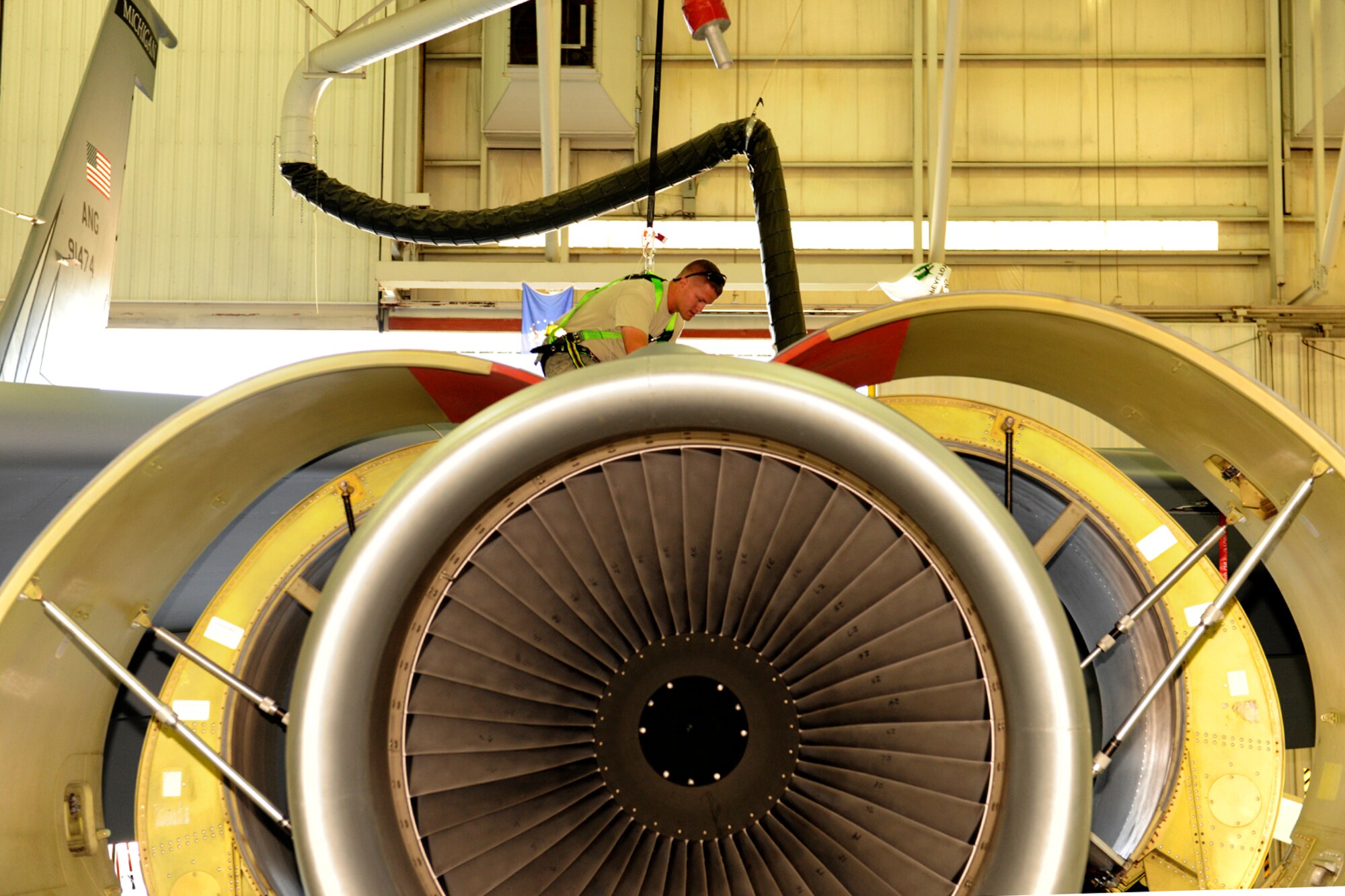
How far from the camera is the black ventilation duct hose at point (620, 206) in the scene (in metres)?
5.37

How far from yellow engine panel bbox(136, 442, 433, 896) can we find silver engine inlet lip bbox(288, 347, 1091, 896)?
122cm

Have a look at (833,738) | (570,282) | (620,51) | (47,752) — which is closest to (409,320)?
(570,282)

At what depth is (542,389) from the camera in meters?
1.94

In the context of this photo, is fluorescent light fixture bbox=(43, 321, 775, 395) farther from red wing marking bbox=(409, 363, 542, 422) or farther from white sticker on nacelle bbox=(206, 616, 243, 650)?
red wing marking bbox=(409, 363, 542, 422)

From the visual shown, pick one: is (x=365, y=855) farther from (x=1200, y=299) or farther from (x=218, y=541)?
(x=1200, y=299)

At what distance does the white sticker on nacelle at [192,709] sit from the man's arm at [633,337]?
1563 millimetres

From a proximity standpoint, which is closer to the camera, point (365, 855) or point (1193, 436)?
point (365, 855)

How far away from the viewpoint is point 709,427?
1974 millimetres

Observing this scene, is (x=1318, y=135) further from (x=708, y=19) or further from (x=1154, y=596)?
(x=1154, y=596)

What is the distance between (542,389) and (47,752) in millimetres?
1705

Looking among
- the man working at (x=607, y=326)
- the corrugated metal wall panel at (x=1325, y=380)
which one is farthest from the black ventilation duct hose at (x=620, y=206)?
the corrugated metal wall panel at (x=1325, y=380)

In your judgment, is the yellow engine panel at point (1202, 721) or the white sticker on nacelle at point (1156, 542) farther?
the white sticker on nacelle at point (1156, 542)

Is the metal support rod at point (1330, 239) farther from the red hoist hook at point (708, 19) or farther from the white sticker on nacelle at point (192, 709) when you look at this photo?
the white sticker on nacelle at point (192, 709)

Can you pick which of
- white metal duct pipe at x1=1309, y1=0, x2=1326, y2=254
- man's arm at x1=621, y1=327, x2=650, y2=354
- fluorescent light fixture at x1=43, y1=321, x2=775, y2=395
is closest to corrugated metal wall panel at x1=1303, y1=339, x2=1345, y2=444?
white metal duct pipe at x1=1309, y1=0, x2=1326, y2=254
